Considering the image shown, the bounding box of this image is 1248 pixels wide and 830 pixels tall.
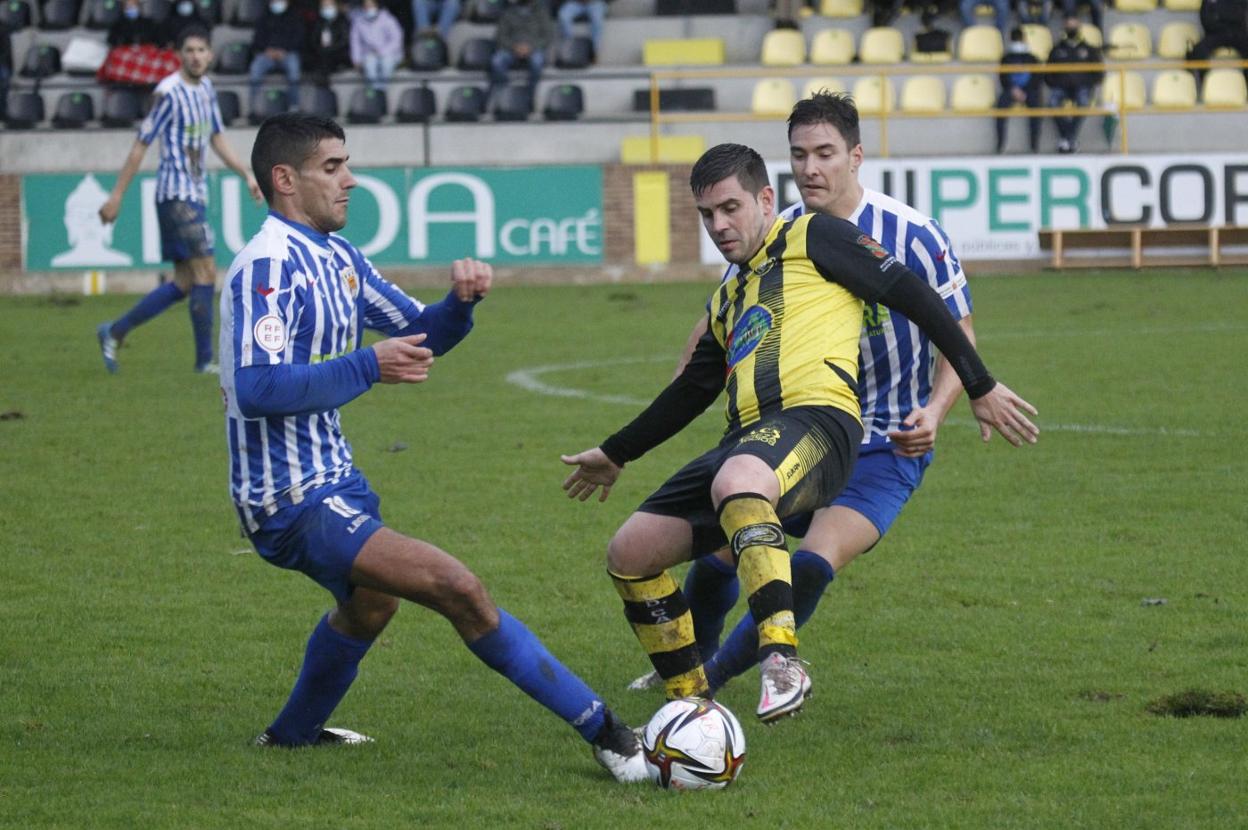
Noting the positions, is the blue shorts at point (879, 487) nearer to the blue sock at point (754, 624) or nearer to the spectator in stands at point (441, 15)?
the blue sock at point (754, 624)

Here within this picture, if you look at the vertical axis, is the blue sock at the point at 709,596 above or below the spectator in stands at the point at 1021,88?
below

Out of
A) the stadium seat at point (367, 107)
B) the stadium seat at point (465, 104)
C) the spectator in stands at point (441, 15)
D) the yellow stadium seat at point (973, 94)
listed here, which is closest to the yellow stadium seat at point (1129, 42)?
the yellow stadium seat at point (973, 94)

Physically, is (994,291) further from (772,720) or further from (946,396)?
(772,720)

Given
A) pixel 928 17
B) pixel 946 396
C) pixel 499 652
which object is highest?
pixel 928 17

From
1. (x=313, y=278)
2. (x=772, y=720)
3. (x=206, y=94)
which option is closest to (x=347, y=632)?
(x=313, y=278)

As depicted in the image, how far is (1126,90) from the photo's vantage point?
25.2m

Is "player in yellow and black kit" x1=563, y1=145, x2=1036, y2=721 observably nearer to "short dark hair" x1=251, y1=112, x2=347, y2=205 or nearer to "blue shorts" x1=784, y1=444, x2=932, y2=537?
"blue shorts" x1=784, y1=444, x2=932, y2=537

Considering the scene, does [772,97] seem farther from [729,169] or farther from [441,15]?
[729,169]

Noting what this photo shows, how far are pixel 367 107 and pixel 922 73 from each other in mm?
7633

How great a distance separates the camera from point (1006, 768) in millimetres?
4641

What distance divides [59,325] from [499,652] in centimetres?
1397

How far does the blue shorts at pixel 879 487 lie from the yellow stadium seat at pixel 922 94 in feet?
66.4

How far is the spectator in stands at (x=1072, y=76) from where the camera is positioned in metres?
24.1

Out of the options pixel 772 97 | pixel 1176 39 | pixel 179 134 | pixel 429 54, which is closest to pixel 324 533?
pixel 179 134
